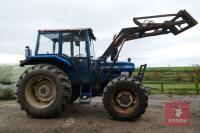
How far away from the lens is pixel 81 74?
1163cm

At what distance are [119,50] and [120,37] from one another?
0.39 m

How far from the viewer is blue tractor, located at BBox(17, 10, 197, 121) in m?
10.9

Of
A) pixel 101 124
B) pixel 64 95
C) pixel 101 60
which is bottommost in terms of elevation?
pixel 101 124

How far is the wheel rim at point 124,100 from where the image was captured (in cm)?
1097

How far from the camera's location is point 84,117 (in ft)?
36.2

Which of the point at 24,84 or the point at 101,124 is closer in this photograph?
the point at 101,124

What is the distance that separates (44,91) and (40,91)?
4.8 inches

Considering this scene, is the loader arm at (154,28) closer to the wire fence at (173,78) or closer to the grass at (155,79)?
the grass at (155,79)

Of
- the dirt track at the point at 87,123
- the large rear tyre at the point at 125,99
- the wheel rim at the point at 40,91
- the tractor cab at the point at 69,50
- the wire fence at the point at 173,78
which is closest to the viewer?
the dirt track at the point at 87,123

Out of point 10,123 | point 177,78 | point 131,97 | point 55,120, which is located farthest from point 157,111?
point 177,78

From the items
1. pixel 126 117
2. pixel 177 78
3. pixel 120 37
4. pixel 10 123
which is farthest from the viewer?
pixel 177 78

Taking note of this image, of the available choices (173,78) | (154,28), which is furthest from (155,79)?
(154,28)

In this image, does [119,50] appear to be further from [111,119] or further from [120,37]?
→ [111,119]

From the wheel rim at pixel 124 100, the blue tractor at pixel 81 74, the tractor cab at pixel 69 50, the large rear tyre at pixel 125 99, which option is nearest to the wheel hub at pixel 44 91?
the blue tractor at pixel 81 74
